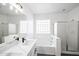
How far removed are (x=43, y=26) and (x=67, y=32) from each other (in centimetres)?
90

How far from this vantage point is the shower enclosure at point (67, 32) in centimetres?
244

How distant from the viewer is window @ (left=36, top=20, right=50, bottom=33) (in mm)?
2311

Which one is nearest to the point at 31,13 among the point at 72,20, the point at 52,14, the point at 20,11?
the point at 20,11

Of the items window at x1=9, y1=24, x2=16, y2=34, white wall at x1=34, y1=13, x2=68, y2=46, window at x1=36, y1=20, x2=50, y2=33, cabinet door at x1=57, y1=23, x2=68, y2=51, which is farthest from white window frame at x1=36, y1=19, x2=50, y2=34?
window at x1=9, y1=24, x2=16, y2=34

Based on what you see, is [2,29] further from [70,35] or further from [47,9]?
[70,35]

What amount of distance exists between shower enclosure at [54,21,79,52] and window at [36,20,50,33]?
306mm

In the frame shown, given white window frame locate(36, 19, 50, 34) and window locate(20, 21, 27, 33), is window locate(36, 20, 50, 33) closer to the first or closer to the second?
white window frame locate(36, 19, 50, 34)

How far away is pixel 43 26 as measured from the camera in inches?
90.2

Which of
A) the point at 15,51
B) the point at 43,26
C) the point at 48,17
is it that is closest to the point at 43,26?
the point at 43,26

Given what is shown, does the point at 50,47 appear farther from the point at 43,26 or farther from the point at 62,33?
the point at 43,26

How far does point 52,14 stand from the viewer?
92.3 inches

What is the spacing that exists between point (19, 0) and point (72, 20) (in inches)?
74.8

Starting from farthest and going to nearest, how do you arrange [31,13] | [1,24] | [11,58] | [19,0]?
[31,13] < [1,24] < [19,0] < [11,58]

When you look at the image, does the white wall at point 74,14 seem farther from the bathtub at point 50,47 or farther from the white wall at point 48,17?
the bathtub at point 50,47
